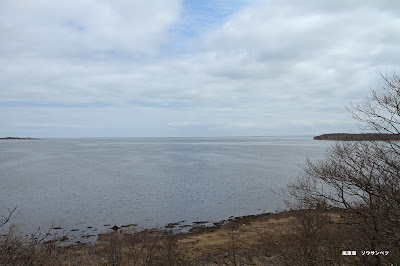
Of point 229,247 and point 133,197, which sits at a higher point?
point 229,247

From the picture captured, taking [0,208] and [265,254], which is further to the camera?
[0,208]

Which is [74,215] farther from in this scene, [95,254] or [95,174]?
[95,174]

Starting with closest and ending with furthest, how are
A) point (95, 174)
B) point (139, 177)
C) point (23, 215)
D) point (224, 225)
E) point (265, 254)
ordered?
point (265, 254), point (224, 225), point (23, 215), point (139, 177), point (95, 174)

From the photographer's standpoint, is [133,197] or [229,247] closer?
[229,247]

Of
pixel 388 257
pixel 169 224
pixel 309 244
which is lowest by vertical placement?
pixel 169 224

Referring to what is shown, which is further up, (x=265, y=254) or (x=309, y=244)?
(x=309, y=244)

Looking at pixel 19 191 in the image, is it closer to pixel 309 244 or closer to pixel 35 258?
pixel 35 258

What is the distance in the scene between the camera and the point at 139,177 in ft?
143

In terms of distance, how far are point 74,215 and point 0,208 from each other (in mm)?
8250

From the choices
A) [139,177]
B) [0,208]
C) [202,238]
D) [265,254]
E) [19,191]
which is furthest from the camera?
[139,177]

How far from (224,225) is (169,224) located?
14.7 ft

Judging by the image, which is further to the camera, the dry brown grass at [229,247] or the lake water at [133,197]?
the lake water at [133,197]

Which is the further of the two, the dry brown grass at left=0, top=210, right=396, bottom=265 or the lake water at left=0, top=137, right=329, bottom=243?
the lake water at left=0, top=137, right=329, bottom=243

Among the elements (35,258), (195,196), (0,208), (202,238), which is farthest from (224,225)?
(0,208)
